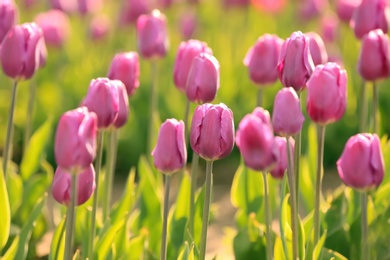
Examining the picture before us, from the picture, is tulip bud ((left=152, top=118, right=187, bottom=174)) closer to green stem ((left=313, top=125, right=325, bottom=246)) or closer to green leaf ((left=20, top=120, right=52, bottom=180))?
green stem ((left=313, top=125, right=325, bottom=246))

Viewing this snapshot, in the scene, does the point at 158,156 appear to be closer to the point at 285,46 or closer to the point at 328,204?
the point at 285,46

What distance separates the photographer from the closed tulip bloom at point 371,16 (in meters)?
2.63

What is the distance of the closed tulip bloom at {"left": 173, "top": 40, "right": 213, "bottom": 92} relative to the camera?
244 centimetres

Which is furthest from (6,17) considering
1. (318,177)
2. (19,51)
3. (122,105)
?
(318,177)

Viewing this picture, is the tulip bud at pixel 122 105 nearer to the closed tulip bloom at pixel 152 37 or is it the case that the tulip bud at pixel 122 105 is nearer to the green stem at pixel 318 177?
the green stem at pixel 318 177

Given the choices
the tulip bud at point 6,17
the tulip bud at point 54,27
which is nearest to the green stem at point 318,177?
the tulip bud at point 6,17

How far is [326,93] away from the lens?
1994 millimetres

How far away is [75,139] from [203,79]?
55cm

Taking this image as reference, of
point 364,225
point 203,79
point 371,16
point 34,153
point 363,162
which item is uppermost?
point 371,16

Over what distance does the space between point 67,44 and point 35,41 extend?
3076 millimetres

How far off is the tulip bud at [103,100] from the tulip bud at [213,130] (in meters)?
0.21

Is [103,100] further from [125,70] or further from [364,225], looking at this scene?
[364,225]

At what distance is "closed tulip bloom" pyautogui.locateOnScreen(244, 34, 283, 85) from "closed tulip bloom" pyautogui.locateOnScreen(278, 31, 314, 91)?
1.15ft

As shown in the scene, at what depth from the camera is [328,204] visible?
2.58 meters
